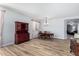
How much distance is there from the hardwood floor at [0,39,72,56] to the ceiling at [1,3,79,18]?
0.73 m

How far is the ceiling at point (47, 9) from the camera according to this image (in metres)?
2.39

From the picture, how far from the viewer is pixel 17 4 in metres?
2.44

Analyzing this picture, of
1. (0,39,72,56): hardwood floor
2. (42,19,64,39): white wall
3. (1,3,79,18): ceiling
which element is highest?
(1,3,79,18): ceiling

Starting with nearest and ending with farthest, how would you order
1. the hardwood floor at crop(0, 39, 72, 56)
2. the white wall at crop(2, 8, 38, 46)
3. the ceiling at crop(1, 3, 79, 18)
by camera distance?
the ceiling at crop(1, 3, 79, 18) → the hardwood floor at crop(0, 39, 72, 56) → the white wall at crop(2, 8, 38, 46)

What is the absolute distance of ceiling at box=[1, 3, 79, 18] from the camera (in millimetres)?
2393

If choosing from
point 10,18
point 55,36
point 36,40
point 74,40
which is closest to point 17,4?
point 10,18

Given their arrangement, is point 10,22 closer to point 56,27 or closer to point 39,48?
point 39,48

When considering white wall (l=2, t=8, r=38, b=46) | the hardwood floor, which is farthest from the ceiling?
the hardwood floor

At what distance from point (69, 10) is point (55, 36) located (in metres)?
0.79

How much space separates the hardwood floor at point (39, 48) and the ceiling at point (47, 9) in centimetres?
73

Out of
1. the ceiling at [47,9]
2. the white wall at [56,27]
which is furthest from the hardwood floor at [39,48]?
the ceiling at [47,9]

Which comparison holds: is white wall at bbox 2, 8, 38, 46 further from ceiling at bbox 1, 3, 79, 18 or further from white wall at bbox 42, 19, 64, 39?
white wall at bbox 42, 19, 64, 39

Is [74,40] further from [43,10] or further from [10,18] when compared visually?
[10,18]

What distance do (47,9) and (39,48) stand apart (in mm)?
1124
